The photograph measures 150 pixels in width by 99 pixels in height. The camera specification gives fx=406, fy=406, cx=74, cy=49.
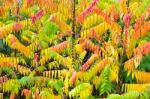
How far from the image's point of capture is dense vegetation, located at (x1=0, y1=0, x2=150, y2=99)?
6912 millimetres

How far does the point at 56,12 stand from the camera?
27.5 ft

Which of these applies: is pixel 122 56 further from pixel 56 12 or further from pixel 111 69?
pixel 56 12

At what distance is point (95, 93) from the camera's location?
7.36 metres

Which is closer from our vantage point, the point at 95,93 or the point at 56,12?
the point at 95,93

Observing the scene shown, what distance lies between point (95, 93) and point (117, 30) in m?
1.21

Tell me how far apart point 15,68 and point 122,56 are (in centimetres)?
197

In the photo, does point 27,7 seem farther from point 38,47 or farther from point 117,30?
point 117,30

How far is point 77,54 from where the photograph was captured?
25.1 ft

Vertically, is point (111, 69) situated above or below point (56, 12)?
below

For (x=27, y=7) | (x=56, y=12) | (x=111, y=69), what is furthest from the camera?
(x=27, y=7)

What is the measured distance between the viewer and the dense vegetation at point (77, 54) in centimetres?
691

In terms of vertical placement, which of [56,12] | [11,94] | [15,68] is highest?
[56,12]

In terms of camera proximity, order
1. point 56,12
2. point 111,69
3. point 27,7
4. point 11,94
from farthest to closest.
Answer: point 27,7, point 56,12, point 11,94, point 111,69

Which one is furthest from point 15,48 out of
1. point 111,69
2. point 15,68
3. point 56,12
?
point 111,69
